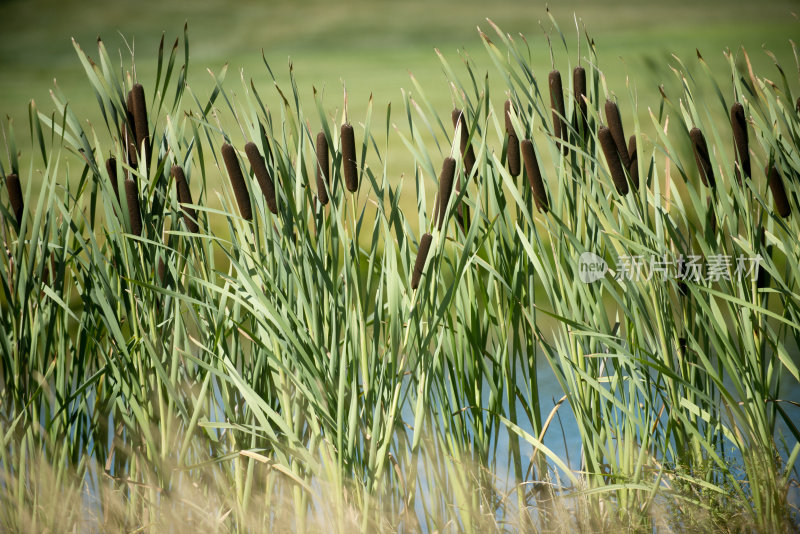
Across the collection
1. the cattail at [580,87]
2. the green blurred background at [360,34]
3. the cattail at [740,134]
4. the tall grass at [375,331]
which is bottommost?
the tall grass at [375,331]

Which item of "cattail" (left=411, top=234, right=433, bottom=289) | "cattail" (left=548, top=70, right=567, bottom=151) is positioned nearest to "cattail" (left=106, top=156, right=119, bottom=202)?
"cattail" (left=411, top=234, right=433, bottom=289)

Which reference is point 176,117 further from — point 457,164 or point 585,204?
point 585,204

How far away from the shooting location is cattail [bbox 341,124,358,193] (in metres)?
0.60

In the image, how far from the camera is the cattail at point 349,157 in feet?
1.96

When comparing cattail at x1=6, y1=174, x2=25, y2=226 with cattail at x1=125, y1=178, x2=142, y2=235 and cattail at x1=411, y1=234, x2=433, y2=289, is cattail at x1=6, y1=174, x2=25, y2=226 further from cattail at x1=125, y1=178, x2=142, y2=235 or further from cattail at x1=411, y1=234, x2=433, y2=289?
cattail at x1=411, y1=234, x2=433, y2=289

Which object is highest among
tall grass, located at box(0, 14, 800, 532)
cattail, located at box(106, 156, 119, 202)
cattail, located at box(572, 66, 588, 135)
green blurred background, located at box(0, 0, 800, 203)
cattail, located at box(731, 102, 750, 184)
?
green blurred background, located at box(0, 0, 800, 203)

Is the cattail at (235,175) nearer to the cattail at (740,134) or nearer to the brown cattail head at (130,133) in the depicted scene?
the brown cattail head at (130,133)

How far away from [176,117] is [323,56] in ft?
3.62

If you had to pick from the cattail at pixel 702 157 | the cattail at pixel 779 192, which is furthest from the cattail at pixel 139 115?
the cattail at pixel 779 192

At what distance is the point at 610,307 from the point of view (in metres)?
1.37

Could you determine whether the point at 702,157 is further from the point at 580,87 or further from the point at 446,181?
the point at 446,181
